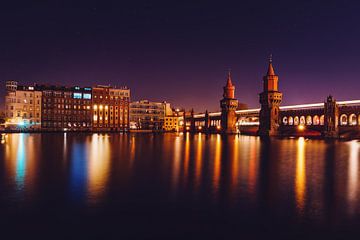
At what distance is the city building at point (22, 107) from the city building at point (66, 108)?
93.1 inches

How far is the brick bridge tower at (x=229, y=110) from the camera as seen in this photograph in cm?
13100

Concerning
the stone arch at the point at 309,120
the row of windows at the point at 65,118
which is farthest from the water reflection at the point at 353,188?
the row of windows at the point at 65,118

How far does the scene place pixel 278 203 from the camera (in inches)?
535

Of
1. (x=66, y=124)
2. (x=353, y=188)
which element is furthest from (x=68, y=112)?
(x=353, y=188)

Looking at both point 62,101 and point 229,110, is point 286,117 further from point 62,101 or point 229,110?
point 62,101

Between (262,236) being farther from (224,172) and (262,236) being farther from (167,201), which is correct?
(224,172)

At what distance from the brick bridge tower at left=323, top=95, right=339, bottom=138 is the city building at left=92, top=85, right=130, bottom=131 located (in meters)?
83.0

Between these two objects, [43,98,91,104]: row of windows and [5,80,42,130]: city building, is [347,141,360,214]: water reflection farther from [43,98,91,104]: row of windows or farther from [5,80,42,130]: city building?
[43,98,91,104]: row of windows

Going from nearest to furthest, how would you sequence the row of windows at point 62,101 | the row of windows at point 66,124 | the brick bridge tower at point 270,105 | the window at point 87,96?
1. the brick bridge tower at point 270,105
2. the row of windows at point 66,124
3. the row of windows at point 62,101
4. the window at point 87,96

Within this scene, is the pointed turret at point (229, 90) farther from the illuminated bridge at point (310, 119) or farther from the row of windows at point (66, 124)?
the row of windows at point (66, 124)

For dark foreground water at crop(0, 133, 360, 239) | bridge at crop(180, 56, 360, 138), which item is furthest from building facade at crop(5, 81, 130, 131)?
dark foreground water at crop(0, 133, 360, 239)

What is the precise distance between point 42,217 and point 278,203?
368 inches

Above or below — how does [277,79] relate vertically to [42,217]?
above

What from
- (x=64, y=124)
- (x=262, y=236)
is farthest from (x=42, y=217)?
(x=64, y=124)
